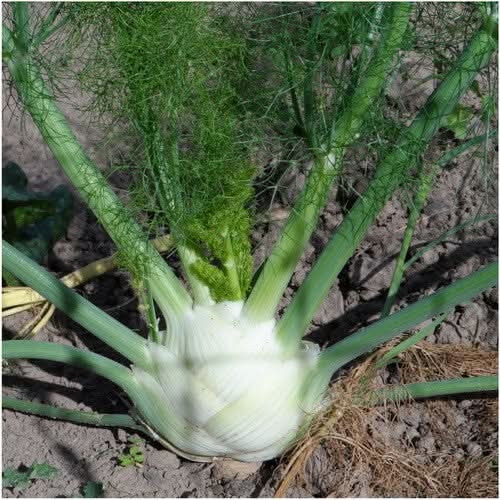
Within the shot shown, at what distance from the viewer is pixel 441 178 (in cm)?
158

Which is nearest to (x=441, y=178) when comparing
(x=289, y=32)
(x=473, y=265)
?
(x=473, y=265)

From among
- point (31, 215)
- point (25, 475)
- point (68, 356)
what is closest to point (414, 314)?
point (68, 356)

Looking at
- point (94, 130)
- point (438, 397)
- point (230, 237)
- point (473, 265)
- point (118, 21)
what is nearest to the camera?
point (118, 21)

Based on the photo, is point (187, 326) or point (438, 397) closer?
point (187, 326)

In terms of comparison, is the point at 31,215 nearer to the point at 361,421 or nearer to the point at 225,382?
the point at 225,382

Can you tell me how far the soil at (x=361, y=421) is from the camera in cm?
130

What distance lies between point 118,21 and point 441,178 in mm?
719

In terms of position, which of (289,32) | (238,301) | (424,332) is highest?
(289,32)

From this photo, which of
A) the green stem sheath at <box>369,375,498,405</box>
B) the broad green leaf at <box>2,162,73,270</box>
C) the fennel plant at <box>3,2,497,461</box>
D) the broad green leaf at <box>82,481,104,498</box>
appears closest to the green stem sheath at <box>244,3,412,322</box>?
the fennel plant at <box>3,2,497,461</box>

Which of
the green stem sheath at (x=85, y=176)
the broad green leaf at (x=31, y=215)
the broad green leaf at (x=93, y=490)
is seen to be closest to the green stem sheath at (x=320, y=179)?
the green stem sheath at (x=85, y=176)

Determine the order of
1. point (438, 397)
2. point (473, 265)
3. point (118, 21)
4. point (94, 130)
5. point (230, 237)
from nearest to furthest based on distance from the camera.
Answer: point (118, 21)
point (230, 237)
point (438, 397)
point (473, 265)
point (94, 130)

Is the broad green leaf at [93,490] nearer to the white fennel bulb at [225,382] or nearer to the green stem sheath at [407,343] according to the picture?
the white fennel bulb at [225,382]

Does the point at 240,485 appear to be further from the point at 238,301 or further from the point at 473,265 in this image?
the point at 473,265

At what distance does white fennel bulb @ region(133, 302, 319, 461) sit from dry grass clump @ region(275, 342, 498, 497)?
0.25ft
